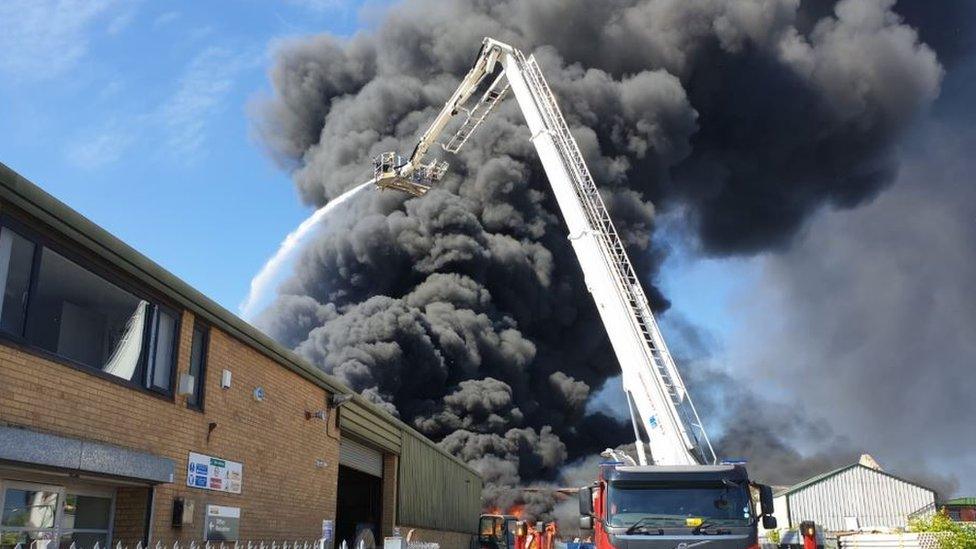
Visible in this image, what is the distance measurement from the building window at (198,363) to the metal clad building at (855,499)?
29.1 m

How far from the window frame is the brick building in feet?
0.05

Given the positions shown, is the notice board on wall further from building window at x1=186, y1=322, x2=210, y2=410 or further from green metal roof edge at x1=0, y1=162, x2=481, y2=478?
green metal roof edge at x1=0, y1=162, x2=481, y2=478

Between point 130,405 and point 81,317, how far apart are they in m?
1.03

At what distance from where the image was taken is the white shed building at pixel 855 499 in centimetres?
3384

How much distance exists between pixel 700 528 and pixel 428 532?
13.6 m

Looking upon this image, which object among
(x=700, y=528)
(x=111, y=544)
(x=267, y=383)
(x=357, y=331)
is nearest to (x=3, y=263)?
(x=111, y=544)

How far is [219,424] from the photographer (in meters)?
10.5

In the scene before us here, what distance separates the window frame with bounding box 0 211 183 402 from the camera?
23.2ft

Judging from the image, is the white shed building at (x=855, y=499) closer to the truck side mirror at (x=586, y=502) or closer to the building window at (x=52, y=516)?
the truck side mirror at (x=586, y=502)

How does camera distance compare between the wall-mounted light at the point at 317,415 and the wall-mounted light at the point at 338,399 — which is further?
the wall-mounted light at the point at 338,399

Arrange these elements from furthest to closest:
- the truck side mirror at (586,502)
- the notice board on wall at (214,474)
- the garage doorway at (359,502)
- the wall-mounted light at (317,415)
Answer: the garage doorway at (359,502)
the wall-mounted light at (317,415)
the truck side mirror at (586,502)
the notice board on wall at (214,474)

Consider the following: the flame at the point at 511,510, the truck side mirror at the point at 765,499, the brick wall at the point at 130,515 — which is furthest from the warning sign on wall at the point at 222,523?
the flame at the point at 511,510

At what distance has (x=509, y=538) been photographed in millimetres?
25172

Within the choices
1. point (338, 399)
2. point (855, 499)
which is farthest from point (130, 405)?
point (855, 499)
